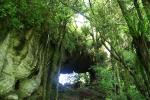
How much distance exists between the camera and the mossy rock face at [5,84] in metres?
13.1

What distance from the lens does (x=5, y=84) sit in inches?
519

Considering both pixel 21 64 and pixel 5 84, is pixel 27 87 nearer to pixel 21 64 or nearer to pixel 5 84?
pixel 21 64

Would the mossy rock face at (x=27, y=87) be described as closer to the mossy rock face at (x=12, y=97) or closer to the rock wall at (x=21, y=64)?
the rock wall at (x=21, y=64)

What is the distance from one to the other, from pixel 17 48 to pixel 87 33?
9.94 m

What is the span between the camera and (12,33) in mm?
13906

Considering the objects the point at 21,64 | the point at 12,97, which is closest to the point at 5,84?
the point at 12,97

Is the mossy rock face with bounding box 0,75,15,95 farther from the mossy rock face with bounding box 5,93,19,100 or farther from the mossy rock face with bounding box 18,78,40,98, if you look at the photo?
the mossy rock face with bounding box 18,78,40,98

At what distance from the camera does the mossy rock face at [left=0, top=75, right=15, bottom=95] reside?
13.1 m

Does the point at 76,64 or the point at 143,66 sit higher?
the point at 76,64

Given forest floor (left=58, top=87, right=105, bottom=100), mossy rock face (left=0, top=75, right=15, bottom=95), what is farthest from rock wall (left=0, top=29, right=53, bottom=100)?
forest floor (left=58, top=87, right=105, bottom=100)

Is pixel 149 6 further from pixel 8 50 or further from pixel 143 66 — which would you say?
pixel 8 50

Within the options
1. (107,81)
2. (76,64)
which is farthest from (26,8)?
(76,64)

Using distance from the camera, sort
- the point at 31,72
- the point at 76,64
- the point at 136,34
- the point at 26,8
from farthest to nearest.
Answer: the point at 76,64
the point at 31,72
the point at 26,8
the point at 136,34

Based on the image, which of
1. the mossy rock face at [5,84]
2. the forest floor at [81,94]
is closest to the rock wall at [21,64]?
the mossy rock face at [5,84]
